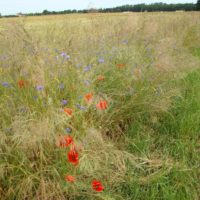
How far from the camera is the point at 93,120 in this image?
7.47 ft

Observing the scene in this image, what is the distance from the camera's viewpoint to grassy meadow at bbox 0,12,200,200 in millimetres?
1800

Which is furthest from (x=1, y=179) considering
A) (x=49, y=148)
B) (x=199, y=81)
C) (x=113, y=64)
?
(x=199, y=81)

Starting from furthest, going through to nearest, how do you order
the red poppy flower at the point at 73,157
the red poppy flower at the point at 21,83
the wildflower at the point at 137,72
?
the wildflower at the point at 137,72 → the red poppy flower at the point at 21,83 → the red poppy flower at the point at 73,157

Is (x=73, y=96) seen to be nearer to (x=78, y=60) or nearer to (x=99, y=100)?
(x=99, y=100)

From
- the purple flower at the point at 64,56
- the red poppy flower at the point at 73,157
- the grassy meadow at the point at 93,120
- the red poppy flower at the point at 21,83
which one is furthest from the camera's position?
the purple flower at the point at 64,56

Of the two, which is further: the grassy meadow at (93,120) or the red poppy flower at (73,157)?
the grassy meadow at (93,120)

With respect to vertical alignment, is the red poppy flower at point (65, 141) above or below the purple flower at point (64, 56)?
below

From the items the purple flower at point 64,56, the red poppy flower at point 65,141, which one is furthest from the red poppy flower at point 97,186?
the purple flower at point 64,56

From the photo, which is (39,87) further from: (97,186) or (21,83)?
(97,186)

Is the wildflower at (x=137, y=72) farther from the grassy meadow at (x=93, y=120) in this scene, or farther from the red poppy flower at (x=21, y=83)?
the red poppy flower at (x=21, y=83)

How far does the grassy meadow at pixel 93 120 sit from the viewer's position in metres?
1.80

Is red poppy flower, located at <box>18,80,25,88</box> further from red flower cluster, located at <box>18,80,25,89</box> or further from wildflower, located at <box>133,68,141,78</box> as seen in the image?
wildflower, located at <box>133,68,141,78</box>

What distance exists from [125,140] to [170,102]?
2.20ft

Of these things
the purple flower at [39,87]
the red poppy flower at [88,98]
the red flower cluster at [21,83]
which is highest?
the purple flower at [39,87]
